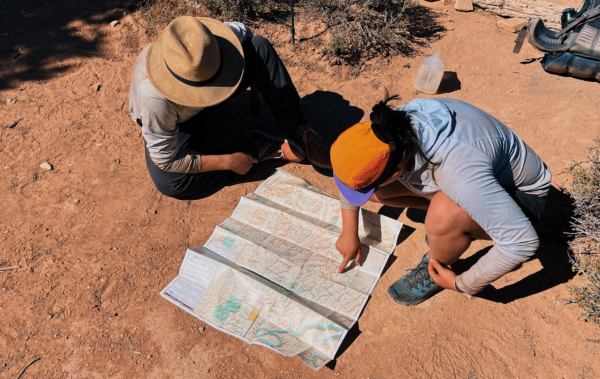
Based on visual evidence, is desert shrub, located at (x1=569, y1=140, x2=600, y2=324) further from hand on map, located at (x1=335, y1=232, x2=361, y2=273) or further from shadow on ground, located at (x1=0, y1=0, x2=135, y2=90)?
shadow on ground, located at (x1=0, y1=0, x2=135, y2=90)

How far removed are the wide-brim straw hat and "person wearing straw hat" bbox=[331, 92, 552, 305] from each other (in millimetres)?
809

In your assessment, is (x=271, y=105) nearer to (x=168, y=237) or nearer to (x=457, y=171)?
(x=168, y=237)

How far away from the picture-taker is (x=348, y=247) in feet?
6.37

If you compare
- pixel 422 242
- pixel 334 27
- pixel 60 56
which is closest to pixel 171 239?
pixel 422 242

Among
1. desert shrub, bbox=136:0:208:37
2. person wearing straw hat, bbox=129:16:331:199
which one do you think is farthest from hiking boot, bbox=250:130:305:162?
desert shrub, bbox=136:0:208:37

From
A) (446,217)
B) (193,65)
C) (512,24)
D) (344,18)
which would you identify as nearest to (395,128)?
(446,217)

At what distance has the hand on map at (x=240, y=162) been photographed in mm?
2342

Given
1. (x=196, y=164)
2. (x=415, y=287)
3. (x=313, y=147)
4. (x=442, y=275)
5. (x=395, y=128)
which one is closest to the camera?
(x=395, y=128)

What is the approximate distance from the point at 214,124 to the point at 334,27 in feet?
5.46

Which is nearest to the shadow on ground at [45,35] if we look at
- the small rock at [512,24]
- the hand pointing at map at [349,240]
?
the hand pointing at map at [349,240]

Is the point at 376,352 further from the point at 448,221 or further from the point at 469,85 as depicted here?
the point at 469,85

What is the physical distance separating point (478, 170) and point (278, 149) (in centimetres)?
153

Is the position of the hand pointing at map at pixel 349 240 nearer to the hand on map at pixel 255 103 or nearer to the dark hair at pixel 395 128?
the dark hair at pixel 395 128

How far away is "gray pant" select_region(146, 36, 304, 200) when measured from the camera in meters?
2.31
